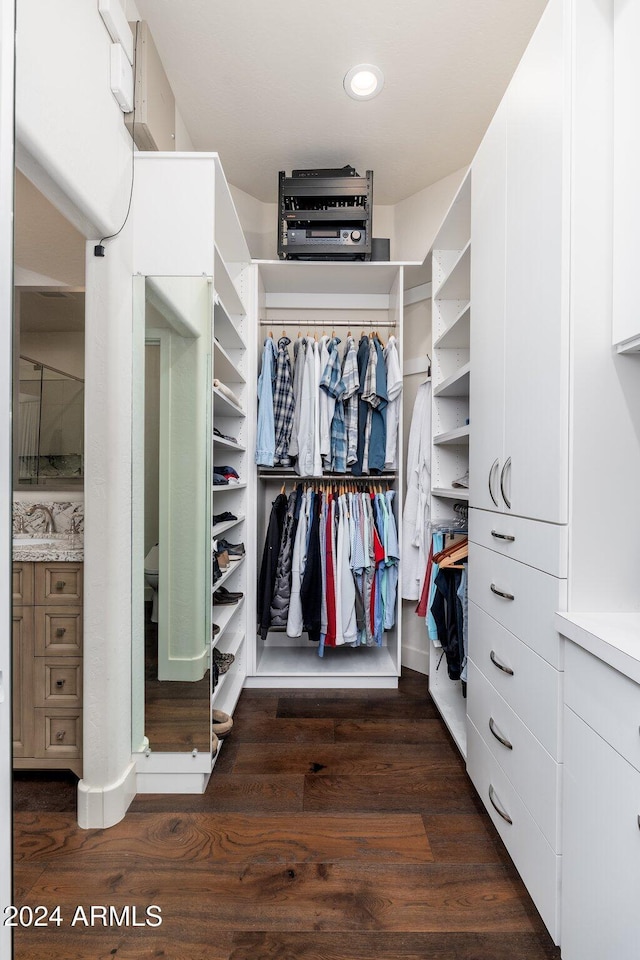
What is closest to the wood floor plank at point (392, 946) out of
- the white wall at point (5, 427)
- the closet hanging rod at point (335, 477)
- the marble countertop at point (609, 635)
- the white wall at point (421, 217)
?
the white wall at point (5, 427)

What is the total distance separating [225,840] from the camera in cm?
157

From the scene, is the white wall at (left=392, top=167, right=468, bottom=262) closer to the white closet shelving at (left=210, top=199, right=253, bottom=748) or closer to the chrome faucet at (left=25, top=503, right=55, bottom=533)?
the white closet shelving at (left=210, top=199, right=253, bottom=748)

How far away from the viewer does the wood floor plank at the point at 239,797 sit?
1.73m

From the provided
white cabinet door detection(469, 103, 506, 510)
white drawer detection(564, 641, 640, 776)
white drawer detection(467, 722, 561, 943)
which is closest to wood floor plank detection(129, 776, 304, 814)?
white drawer detection(467, 722, 561, 943)

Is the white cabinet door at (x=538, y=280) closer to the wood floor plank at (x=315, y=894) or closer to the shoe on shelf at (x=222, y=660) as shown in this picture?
the wood floor plank at (x=315, y=894)

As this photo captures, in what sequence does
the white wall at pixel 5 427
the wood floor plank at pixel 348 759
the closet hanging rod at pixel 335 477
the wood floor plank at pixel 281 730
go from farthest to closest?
the closet hanging rod at pixel 335 477, the wood floor plank at pixel 281 730, the wood floor plank at pixel 348 759, the white wall at pixel 5 427

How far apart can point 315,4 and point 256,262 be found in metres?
1.07

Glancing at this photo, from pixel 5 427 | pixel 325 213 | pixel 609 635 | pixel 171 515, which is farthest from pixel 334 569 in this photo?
pixel 5 427

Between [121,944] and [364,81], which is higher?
[364,81]

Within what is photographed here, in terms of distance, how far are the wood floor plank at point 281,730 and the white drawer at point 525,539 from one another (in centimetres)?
116

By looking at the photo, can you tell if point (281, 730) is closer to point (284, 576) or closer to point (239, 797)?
point (239, 797)

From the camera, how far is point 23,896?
135 cm

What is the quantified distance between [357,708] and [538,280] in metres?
2.08

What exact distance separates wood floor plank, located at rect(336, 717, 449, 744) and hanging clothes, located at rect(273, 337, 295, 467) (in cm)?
137
